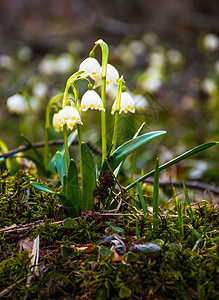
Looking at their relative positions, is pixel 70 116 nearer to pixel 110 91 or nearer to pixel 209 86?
pixel 110 91

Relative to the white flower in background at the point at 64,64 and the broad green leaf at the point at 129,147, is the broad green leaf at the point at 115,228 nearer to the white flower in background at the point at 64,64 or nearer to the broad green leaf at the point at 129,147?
the broad green leaf at the point at 129,147

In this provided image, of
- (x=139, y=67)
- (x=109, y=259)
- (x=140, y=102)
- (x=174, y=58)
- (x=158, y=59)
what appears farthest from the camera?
(x=139, y=67)

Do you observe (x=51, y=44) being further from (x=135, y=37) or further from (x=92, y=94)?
(x=92, y=94)

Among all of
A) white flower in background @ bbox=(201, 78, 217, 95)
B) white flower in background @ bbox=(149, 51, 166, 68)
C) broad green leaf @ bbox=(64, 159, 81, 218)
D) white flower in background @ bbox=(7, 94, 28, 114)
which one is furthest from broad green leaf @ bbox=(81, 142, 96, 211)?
white flower in background @ bbox=(149, 51, 166, 68)

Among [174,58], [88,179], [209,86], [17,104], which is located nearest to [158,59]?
[174,58]

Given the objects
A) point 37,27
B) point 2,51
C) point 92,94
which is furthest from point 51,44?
point 92,94

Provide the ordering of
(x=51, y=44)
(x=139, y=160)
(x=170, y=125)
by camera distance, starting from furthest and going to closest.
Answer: (x=51, y=44)
(x=170, y=125)
(x=139, y=160)
